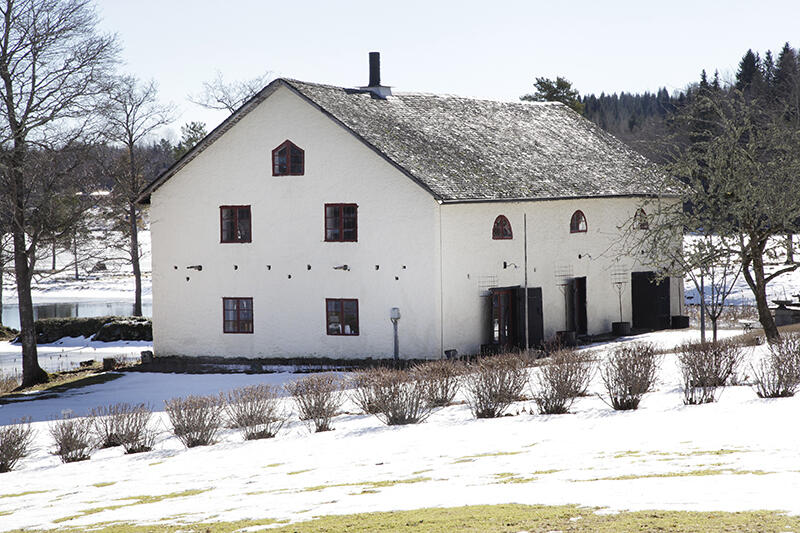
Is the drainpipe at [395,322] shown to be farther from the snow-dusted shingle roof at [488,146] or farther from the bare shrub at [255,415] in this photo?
the bare shrub at [255,415]

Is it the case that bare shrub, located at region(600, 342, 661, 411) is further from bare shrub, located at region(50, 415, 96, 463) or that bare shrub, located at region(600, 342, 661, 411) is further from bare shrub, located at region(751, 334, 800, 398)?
bare shrub, located at region(50, 415, 96, 463)

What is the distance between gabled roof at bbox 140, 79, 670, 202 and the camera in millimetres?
29375

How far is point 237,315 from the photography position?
1222 inches

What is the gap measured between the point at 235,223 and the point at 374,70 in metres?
7.97

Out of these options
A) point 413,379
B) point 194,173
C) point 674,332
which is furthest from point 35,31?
point 674,332

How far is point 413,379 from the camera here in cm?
1978

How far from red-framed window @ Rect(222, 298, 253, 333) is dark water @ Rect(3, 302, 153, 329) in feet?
80.6

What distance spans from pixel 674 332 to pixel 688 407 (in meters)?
18.1

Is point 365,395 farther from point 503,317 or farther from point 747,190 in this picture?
point 503,317

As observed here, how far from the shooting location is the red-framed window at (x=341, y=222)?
29484 millimetres

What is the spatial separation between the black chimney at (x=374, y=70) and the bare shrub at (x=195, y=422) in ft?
62.5

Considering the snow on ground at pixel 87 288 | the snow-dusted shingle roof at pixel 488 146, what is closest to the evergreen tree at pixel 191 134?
the snow on ground at pixel 87 288

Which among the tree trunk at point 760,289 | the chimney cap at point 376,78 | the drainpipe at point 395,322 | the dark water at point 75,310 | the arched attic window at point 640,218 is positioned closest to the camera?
the tree trunk at point 760,289

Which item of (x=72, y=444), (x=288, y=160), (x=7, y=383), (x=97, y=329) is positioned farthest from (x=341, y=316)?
(x=97, y=329)
